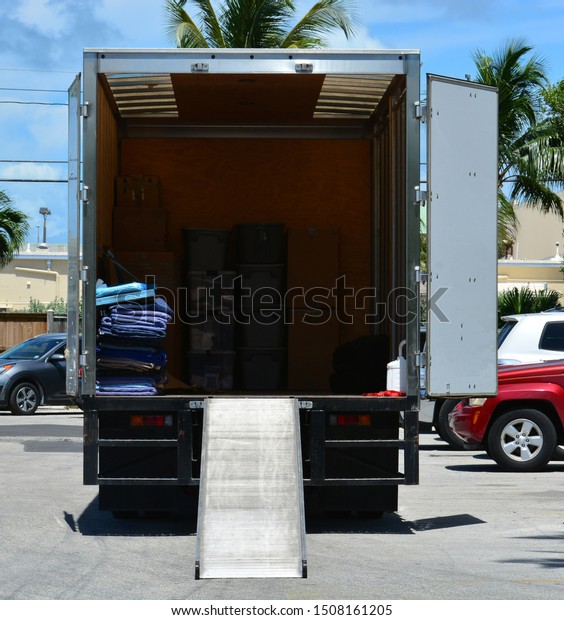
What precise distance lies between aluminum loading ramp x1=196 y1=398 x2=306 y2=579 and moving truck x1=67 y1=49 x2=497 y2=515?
40 mm

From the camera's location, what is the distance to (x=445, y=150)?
8852 mm

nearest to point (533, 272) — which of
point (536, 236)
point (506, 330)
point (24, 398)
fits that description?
Result: point (536, 236)

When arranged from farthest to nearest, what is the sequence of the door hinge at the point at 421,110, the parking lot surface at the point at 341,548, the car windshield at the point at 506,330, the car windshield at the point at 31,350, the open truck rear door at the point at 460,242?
1. the car windshield at the point at 31,350
2. the car windshield at the point at 506,330
3. the door hinge at the point at 421,110
4. the open truck rear door at the point at 460,242
5. the parking lot surface at the point at 341,548

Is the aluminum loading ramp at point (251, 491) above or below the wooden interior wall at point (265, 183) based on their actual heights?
below

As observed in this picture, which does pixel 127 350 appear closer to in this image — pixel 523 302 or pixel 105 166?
pixel 105 166

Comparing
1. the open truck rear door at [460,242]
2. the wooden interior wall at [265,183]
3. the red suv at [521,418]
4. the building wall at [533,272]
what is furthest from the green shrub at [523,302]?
the building wall at [533,272]

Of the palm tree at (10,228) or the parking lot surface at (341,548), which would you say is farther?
the palm tree at (10,228)

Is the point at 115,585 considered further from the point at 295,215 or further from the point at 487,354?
the point at 295,215

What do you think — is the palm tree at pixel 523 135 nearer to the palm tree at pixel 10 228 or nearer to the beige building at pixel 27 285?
the palm tree at pixel 10 228

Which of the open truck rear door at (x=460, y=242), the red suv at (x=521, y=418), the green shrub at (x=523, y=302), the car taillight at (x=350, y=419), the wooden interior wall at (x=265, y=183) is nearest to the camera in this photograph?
the open truck rear door at (x=460, y=242)

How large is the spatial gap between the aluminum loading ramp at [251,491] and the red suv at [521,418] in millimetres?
4771

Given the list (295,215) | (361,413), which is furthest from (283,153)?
(361,413)

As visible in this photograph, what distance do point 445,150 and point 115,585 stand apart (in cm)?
410

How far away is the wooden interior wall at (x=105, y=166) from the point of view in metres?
10.0
